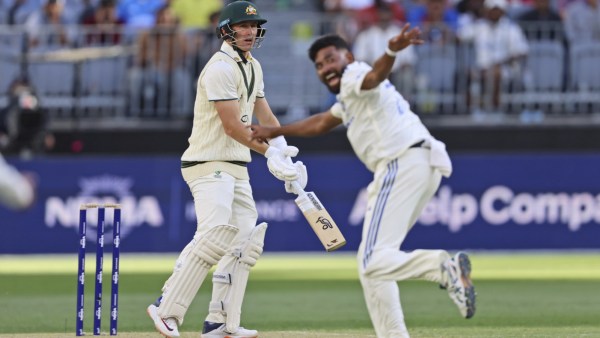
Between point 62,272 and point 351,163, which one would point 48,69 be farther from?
point 351,163

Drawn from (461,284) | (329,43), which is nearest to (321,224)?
(329,43)

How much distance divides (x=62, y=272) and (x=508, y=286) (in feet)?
18.6

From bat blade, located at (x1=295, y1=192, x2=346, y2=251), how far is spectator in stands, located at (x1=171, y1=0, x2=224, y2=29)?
36.8ft

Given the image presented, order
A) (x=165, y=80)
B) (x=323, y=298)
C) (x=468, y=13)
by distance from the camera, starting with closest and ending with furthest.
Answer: (x=323, y=298), (x=165, y=80), (x=468, y=13)

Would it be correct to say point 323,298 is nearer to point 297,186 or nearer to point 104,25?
point 297,186

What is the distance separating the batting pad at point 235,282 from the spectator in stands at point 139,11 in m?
10.8

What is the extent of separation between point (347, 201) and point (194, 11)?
3609mm

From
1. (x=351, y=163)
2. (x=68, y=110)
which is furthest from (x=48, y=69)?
(x=351, y=163)

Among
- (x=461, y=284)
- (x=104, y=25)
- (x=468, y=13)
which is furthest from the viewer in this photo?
(x=468, y=13)

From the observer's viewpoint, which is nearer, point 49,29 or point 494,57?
point 494,57

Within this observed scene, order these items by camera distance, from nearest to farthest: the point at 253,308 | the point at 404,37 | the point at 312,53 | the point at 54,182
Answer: the point at 404,37 → the point at 312,53 → the point at 253,308 → the point at 54,182

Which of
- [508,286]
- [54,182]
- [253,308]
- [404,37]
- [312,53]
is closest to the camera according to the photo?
[404,37]

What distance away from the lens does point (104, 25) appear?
62.0 feet

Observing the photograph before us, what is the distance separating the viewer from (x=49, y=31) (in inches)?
739
